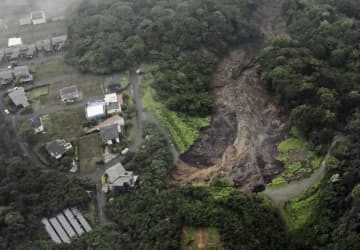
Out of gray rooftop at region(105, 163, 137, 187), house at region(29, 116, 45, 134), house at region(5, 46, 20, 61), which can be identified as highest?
house at region(5, 46, 20, 61)

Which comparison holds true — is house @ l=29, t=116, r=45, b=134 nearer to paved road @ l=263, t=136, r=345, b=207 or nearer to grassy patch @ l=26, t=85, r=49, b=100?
grassy patch @ l=26, t=85, r=49, b=100

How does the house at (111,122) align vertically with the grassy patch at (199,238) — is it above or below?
above

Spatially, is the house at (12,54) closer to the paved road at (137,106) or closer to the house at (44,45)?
the house at (44,45)

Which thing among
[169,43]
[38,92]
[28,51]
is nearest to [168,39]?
[169,43]

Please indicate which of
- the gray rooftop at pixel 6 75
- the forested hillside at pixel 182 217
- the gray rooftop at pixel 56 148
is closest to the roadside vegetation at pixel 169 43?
the gray rooftop at pixel 6 75

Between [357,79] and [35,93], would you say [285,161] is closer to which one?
[357,79]

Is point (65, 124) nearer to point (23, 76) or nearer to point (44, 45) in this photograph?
point (23, 76)

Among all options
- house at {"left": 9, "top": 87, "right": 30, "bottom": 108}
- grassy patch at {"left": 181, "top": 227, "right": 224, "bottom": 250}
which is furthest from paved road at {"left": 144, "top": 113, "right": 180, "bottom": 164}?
house at {"left": 9, "top": 87, "right": 30, "bottom": 108}
